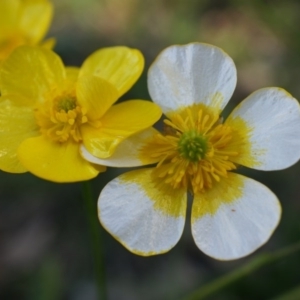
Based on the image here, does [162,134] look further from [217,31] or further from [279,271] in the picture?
[217,31]

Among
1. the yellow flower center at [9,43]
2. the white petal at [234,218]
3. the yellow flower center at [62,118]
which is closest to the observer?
the white petal at [234,218]

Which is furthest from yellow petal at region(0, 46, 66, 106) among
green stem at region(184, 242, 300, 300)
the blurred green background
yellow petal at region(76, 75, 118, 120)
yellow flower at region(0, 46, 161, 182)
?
the blurred green background

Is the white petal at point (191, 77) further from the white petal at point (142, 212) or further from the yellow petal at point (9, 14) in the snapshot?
the yellow petal at point (9, 14)

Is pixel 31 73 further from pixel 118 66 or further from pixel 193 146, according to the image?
pixel 193 146

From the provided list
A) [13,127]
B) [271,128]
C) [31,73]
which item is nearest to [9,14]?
[31,73]

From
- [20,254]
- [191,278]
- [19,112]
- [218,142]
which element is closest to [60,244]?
[20,254]

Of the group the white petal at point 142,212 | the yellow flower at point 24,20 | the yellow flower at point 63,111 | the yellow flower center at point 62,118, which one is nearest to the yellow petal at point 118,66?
the yellow flower at point 63,111
